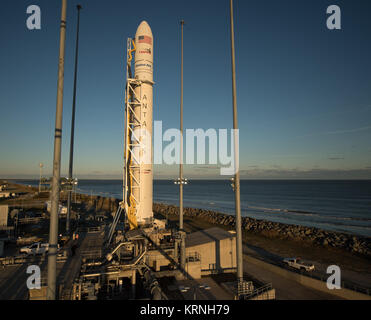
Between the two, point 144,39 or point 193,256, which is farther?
point 144,39

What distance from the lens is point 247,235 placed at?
36750 millimetres

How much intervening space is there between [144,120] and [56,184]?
48.8 ft

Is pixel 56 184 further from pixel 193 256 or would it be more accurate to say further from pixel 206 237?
pixel 206 237

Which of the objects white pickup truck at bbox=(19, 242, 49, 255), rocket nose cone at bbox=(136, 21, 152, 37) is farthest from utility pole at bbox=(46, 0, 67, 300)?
rocket nose cone at bbox=(136, 21, 152, 37)

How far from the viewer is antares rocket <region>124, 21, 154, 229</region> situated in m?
21.7

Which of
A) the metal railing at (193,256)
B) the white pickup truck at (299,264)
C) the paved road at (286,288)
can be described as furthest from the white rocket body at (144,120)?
the white pickup truck at (299,264)

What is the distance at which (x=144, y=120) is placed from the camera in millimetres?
22031

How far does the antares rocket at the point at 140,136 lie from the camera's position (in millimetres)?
21656
